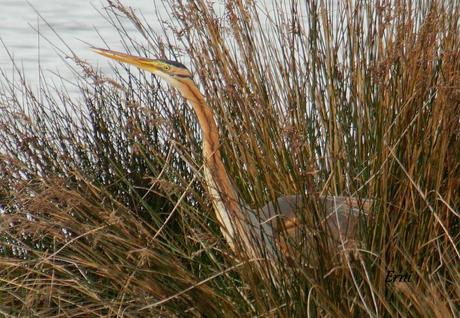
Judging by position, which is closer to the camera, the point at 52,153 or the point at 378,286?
the point at 378,286

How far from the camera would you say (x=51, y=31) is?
345 inches

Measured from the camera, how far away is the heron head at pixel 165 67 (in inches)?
116

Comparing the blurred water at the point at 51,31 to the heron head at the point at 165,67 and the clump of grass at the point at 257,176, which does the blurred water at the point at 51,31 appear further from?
the heron head at the point at 165,67

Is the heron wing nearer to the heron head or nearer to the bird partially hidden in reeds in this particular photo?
the bird partially hidden in reeds

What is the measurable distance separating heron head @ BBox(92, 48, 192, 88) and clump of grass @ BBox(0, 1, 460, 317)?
7 cm

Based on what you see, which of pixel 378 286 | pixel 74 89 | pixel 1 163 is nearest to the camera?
pixel 378 286

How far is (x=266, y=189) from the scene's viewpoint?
324cm

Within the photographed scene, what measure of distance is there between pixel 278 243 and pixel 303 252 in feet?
0.21

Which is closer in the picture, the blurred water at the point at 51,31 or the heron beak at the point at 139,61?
the heron beak at the point at 139,61

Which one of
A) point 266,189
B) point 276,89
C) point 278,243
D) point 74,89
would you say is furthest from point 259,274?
point 74,89

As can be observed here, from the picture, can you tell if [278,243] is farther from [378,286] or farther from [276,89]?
[276,89]

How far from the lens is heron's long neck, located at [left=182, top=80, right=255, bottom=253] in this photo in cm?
268

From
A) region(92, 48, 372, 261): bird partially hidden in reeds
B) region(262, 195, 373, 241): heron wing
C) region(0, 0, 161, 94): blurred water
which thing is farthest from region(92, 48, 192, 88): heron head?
region(0, 0, 161, 94): blurred water

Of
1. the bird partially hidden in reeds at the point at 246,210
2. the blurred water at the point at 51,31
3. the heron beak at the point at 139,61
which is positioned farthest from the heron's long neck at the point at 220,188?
the blurred water at the point at 51,31
